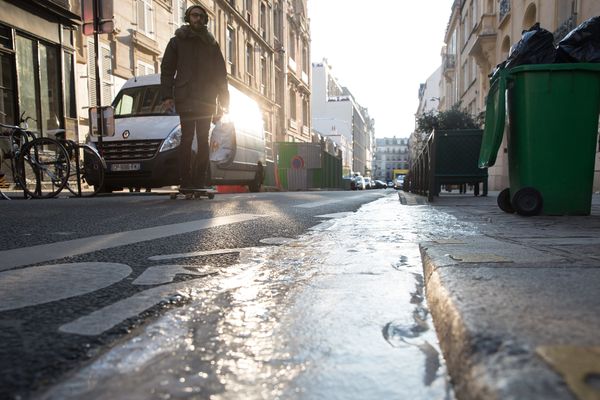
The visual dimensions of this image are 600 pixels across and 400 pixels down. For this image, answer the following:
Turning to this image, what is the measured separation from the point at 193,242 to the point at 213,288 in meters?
1.04

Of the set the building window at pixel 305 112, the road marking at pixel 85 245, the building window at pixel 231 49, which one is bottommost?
the road marking at pixel 85 245

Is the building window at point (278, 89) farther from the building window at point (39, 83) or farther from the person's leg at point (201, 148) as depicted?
the person's leg at point (201, 148)

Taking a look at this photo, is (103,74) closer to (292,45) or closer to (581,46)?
(581,46)

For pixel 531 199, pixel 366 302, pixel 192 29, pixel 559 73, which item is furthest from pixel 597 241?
pixel 192 29

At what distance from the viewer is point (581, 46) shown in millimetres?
3617

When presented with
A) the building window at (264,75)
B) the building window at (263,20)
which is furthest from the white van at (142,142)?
the building window at (263,20)

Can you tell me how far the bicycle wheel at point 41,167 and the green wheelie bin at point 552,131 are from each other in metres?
5.30

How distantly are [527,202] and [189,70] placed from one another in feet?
11.9

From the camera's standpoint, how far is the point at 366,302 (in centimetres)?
123

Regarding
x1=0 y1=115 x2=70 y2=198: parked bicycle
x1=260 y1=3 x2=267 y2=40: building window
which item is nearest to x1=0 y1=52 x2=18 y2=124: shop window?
x1=0 y1=115 x2=70 y2=198: parked bicycle

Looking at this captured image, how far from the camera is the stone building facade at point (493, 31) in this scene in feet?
41.4

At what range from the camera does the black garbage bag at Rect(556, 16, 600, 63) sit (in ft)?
11.6

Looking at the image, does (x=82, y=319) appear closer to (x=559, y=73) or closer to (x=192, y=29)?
(x=559, y=73)

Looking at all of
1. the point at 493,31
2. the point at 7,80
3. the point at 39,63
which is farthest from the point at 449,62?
the point at 7,80
